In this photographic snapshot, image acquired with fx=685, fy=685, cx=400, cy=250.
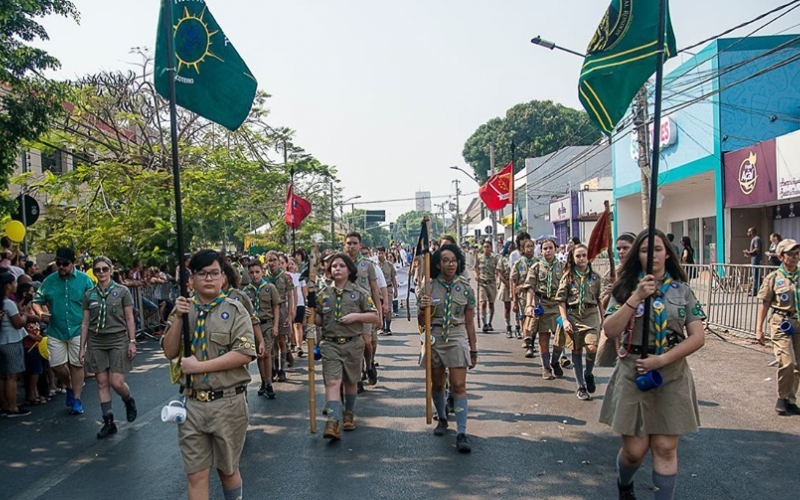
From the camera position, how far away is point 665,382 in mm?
4254

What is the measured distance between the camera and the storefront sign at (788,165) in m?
17.3

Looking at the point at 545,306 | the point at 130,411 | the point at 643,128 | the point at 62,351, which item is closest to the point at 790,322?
the point at 545,306

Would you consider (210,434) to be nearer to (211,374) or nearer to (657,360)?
(211,374)

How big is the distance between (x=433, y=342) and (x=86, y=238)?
544 inches

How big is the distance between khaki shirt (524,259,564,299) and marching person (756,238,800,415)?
273cm

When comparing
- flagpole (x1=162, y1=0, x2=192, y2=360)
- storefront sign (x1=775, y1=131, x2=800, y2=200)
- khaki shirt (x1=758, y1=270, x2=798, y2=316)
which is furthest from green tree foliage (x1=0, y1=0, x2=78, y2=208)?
storefront sign (x1=775, y1=131, x2=800, y2=200)

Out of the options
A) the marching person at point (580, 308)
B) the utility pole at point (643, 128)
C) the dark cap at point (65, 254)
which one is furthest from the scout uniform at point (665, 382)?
the utility pole at point (643, 128)

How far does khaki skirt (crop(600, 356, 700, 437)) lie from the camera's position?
4180 millimetres

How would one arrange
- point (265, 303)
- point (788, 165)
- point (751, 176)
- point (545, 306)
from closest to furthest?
1. point (265, 303)
2. point (545, 306)
3. point (788, 165)
4. point (751, 176)

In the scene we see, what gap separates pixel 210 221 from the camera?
65.6ft

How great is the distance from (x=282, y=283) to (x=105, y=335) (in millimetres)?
2936

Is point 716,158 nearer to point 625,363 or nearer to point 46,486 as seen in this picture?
point 625,363

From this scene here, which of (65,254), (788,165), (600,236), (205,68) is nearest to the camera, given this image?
(205,68)

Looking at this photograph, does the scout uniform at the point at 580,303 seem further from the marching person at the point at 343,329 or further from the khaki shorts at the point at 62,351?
the khaki shorts at the point at 62,351
